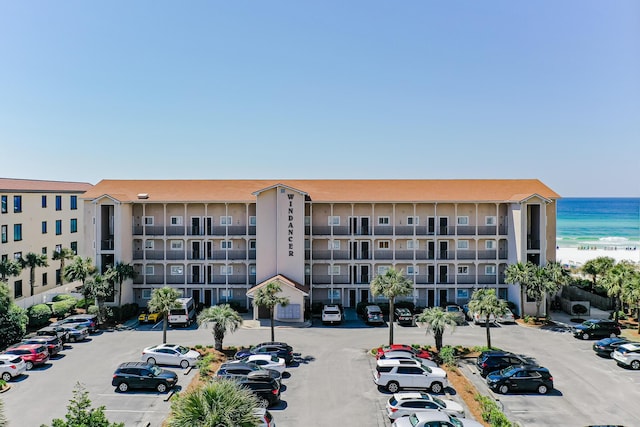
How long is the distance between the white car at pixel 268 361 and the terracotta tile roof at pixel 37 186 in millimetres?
32896

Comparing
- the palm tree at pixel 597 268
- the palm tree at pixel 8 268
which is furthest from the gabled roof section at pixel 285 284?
the palm tree at pixel 597 268

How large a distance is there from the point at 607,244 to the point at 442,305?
116m

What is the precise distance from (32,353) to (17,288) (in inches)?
898

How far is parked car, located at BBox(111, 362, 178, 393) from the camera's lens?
25.7 metres

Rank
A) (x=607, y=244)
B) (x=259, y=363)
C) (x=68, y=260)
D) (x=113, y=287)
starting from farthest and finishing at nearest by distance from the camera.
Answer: (x=607, y=244)
(x=68, y=260)
(x=113, y=287)
(x=259, y=363)

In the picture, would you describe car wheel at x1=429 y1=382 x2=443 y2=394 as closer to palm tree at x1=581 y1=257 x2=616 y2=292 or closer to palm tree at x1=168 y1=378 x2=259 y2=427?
palm tree at x1=168 y1=378 x2=259 y2=427

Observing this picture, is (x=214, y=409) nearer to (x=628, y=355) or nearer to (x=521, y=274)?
(x=628, y=355)

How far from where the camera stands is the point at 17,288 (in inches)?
1892

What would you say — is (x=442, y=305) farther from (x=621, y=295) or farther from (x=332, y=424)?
(x=332, y=424)

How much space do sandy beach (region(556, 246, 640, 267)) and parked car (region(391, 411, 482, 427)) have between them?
93540 millimetres

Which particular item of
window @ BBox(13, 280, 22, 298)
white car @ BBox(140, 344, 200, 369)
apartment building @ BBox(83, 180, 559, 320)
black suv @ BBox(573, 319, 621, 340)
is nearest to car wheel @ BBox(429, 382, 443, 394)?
white car @ BBox(140, 344, 200, 369)

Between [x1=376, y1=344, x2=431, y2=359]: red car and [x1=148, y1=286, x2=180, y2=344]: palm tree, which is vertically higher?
[x1=148, y1=286, x2=180, y2=344]: palm tree

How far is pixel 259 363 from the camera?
28.2 m

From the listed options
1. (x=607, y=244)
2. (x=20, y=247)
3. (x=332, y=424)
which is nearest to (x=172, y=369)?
(x=332, y=424)
